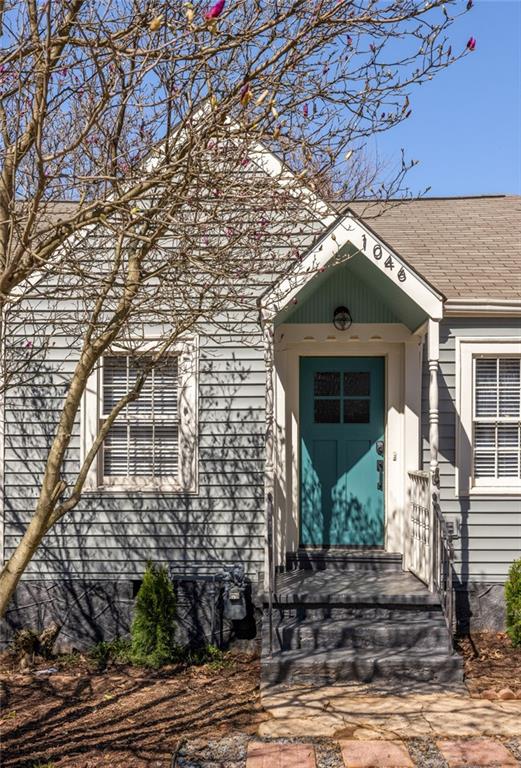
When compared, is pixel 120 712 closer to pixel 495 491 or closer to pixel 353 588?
pixel 353 588

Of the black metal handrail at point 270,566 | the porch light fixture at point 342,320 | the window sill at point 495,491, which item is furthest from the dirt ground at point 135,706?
the porch light fixture at point 342,320

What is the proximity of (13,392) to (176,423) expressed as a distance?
1.73 m

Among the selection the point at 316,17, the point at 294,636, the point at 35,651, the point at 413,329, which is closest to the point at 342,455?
the point at 413,329

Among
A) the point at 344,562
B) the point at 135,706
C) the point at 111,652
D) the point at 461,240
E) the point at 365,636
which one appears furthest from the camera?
the point at 461,240

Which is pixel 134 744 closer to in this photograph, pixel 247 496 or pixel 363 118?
pixel 247 496

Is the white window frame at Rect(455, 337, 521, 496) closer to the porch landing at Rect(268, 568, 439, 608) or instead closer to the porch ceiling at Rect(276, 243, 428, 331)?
the porch ceiling at Rect(276, 243, 428, 331)

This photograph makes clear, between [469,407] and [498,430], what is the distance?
0.40m

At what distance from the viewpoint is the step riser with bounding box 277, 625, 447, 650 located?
6840 mm

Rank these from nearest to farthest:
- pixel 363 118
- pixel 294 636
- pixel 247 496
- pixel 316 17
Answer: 1. pixel 316 17
2. pixel 363 118
3. pixel 294 636
4. pixel 247 496

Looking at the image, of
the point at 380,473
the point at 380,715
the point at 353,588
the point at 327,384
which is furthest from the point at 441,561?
the point at 327,384

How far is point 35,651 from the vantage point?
7.66 metres

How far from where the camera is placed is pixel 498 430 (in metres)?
8.27

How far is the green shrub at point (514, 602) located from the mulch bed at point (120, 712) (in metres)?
2.42

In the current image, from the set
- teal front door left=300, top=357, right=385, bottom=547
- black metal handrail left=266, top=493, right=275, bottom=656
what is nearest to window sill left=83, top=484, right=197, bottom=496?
black metal handrail left=266, top=493, right=275, bottom=656
